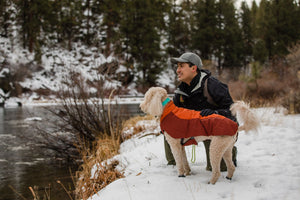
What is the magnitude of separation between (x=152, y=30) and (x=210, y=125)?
33815 mm

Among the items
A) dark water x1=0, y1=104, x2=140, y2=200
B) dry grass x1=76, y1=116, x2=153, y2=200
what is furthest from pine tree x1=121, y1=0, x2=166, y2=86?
dry grass x1=76, y1=116, x2=153, y2=200

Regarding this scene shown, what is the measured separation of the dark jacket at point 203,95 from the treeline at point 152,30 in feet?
90.9

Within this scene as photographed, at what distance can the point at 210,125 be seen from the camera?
8.69 feet

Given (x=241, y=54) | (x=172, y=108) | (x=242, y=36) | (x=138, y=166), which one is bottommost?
(x=138, y=166)

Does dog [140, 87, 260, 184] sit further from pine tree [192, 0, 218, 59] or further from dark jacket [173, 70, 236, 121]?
pine tree [192, 0, 218, 59]

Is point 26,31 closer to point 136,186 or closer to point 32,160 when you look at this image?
point 32,160

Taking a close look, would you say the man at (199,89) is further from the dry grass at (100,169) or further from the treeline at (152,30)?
the treeline at (152,30)

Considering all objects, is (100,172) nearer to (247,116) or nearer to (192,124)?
(192,124)

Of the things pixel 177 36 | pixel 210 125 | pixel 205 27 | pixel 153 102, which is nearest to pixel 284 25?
pixel 205 27

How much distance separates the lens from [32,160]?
646 cm

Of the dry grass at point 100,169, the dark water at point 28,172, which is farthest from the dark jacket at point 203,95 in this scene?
the dark water at point 28,172

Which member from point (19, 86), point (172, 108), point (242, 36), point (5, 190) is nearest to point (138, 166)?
point (172, 108)

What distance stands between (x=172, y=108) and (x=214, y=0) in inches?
1348

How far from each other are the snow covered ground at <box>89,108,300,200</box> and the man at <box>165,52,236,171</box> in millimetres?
441
